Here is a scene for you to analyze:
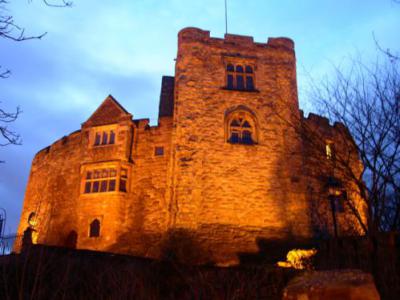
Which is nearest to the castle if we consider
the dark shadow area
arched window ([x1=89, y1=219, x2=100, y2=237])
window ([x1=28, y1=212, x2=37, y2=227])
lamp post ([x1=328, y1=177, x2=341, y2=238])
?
arched window ([x1=89, y1=219, x2=100, y2=237])

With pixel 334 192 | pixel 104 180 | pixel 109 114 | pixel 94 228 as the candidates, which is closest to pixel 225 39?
pixel 109 114

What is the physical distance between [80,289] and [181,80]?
12.0 meters

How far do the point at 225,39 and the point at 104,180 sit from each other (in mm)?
8744

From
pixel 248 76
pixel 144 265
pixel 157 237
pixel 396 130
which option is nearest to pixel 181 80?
pixel 248 76

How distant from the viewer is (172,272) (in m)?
10.6

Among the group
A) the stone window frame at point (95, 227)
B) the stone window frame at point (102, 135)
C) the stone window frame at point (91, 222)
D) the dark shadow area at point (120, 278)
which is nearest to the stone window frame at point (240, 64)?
the stone window frame at point (102, 135)

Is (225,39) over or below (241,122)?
over

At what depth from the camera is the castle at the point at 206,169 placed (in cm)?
1633

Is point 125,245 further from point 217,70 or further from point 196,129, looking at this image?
point 217,70

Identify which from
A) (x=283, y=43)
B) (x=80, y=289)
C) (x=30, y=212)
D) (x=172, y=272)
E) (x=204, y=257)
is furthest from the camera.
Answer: (x=30, y=212)

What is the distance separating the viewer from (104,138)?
64.5 feet

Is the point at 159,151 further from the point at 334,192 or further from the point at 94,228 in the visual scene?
the point at 334,192

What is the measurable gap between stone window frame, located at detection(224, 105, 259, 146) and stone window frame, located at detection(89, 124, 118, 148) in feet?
17.6

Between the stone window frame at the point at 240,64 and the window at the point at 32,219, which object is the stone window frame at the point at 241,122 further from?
the window at the point at 32,219
